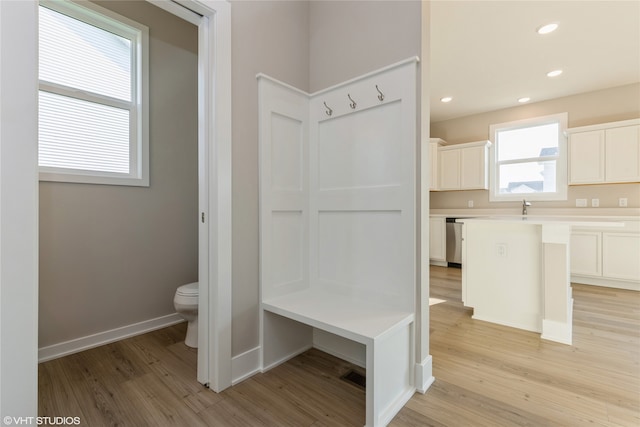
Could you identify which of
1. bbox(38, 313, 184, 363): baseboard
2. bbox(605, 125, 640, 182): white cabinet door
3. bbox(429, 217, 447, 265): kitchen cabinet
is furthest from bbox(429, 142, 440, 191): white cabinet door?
bbox(38, 313, 184, 363): baseboard

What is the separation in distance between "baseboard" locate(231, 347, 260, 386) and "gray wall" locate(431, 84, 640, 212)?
4.53m

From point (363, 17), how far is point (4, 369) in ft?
7.66

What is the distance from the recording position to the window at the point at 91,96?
197cm

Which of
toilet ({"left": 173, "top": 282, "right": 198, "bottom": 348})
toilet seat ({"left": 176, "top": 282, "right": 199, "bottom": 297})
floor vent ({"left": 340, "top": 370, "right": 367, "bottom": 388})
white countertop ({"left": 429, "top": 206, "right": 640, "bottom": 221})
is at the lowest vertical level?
floor vent ({"left": 340, "top": 370, "right": 367, "bottom": 388})

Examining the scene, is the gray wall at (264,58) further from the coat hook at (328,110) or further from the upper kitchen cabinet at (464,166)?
the upper kitchen cabinet at (464,166)

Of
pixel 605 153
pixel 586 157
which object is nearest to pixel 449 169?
pixel 586 157

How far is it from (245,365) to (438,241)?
404 cm

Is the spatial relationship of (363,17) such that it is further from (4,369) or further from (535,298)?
(535,298)

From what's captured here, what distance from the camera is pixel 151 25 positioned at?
2.38 metres

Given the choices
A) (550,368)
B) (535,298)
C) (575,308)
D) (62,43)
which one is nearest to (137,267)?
(62,43)

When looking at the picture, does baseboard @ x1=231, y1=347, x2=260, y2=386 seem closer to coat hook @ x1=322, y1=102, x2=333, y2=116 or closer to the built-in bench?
the built-in bench

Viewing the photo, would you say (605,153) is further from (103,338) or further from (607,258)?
(103,338)

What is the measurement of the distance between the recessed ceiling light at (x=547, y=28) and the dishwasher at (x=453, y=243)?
9.03 feet

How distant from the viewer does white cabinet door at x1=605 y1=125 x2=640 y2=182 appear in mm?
3443
